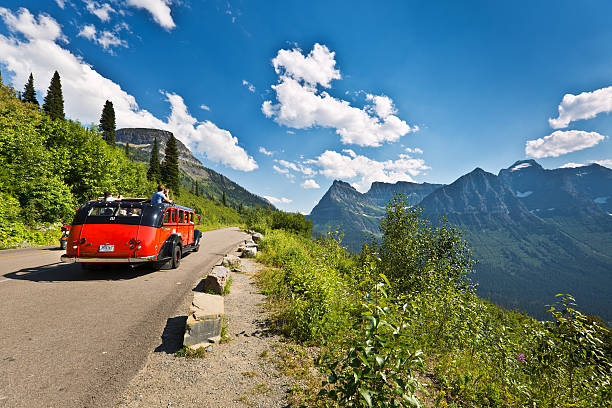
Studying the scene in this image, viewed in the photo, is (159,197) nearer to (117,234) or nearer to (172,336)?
(117,234)

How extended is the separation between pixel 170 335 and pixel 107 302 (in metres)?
2.52

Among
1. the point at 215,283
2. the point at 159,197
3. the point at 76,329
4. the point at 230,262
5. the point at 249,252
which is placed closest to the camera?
the point at 76,329

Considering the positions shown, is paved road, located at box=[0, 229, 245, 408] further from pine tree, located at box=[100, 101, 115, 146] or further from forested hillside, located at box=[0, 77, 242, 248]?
pine tree, located at box=[100, 101, 115, 146]

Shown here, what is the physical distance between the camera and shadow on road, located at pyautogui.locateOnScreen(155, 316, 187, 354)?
13.2 ft

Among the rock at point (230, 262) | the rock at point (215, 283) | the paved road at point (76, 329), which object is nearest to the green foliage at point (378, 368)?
the paved road at point (76, 329)

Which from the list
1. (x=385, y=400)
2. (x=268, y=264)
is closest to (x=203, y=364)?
(x=385, y=400)

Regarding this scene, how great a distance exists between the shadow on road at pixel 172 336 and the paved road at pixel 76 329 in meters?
0.11

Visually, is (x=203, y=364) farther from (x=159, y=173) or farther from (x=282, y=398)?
(x=159, y=173)

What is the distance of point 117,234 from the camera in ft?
24.5

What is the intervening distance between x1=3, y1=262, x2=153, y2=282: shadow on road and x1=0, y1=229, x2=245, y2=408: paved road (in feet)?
0.08

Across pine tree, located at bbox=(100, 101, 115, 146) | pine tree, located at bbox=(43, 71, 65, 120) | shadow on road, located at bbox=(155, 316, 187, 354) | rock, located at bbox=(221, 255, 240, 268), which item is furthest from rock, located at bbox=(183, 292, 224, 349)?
pine tree, located at bbox=(100, 101, 115, 146)

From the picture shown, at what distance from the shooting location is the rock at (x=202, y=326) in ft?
13.3

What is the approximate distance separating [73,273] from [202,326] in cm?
688

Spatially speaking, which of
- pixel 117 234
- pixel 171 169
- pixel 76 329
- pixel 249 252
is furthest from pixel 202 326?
pixel 171 169
